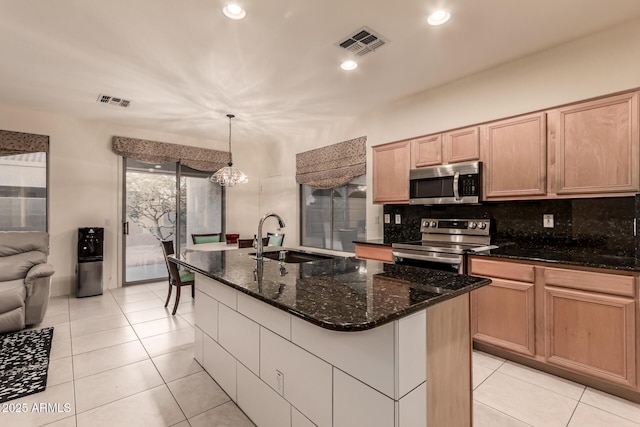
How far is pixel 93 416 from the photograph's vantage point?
187cm

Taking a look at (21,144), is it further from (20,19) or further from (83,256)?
(20,19)

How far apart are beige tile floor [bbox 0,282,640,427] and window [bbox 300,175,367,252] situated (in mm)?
2494

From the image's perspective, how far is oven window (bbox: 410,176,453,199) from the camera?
10.3 ft

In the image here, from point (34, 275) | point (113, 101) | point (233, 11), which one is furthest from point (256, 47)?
point (34, 275)

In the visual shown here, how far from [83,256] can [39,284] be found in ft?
4.30

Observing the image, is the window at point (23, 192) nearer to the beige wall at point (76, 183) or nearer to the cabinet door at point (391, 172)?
the beige wall at point (76, 183)

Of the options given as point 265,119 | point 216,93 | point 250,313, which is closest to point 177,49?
point 216,93

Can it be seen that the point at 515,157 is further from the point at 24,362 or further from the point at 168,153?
the point at 168,153

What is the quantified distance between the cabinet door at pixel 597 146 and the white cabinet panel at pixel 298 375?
2467mm

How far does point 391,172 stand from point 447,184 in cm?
76

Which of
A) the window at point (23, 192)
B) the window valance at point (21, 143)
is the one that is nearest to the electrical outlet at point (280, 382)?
the window at point (23, 192)

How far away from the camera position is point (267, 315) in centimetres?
158

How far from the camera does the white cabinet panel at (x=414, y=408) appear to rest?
42.1 inches

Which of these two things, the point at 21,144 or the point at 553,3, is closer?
the point at 553,3
